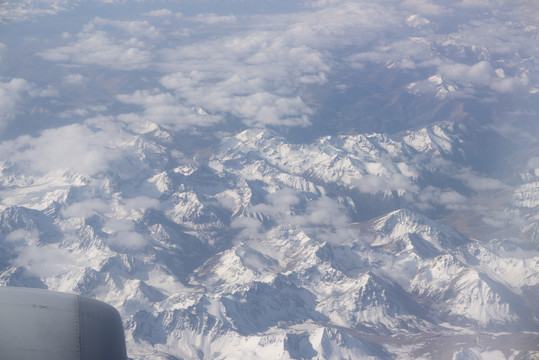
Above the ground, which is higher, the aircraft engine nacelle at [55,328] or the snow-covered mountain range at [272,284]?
the aircraft engine nacelle at [55,328]

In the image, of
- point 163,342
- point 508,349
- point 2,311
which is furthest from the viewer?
point 163,342

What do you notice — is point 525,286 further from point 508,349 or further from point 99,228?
point 99,228

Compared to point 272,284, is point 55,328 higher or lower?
higher

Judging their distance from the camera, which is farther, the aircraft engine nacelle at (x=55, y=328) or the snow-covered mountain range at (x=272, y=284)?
the snow-covered mountain range at (x=272, y=284)

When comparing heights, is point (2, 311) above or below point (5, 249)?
above

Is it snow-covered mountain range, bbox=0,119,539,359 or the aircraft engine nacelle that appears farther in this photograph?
snow-covered mountain range, bbox=0,119,539,359

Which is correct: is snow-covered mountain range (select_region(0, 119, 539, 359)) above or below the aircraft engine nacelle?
below

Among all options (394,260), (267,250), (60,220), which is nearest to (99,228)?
(60,220)

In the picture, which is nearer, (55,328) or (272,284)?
(55,328)
